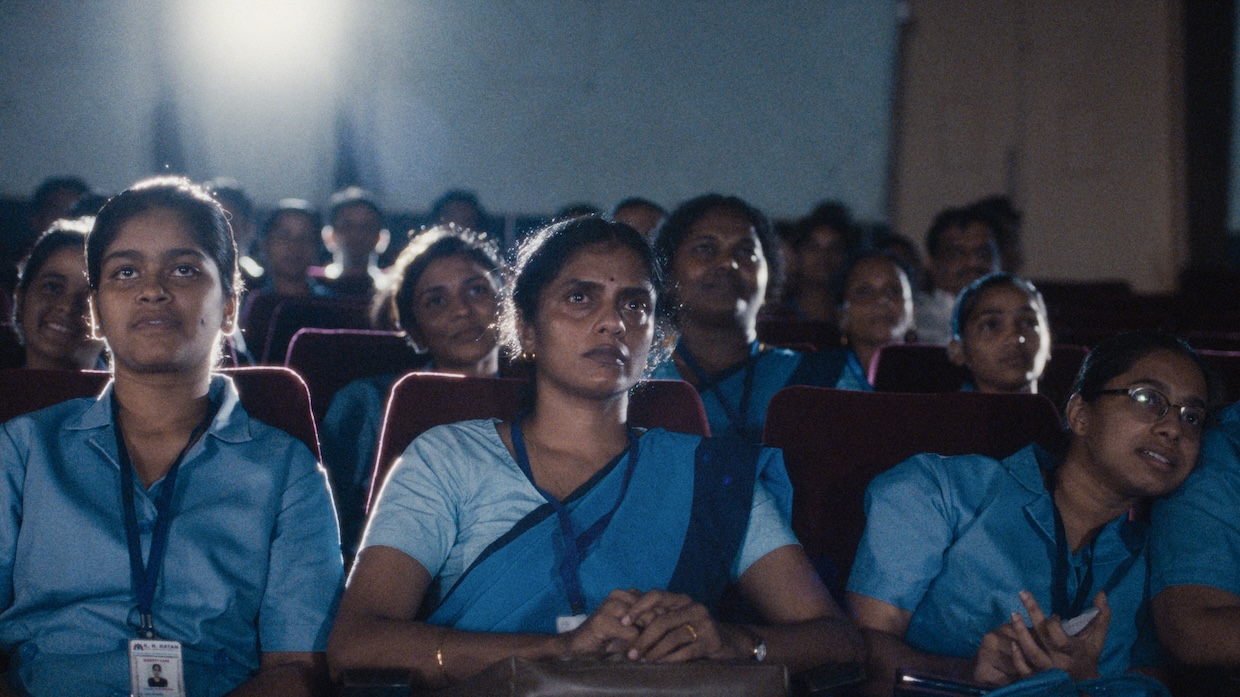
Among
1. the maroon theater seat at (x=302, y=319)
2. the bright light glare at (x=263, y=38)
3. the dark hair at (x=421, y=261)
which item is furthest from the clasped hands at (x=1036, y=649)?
the bright light glare at (x=263, y=38)

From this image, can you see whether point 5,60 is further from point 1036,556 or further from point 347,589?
point 1036,556

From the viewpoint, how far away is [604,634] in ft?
4.84

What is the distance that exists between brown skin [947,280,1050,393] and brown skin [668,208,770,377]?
1.94 feet

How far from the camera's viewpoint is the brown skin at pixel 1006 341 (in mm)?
2836

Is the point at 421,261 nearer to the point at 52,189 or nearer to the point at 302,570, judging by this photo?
the point at 302,570

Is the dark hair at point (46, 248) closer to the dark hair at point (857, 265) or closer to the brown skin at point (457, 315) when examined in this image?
the brown skin at point (457, 315)

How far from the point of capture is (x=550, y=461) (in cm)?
185

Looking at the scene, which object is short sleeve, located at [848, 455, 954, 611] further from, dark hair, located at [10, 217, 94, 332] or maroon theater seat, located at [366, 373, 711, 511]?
dark hair, located at [10, 217, 94, 332]

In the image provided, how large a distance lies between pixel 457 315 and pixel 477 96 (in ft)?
16.5

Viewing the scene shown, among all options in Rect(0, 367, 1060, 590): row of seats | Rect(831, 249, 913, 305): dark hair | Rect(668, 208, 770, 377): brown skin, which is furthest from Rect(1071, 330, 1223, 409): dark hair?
Rect(831, 249, 913, 305): dark hair

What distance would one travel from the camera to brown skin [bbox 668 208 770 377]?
2.83m

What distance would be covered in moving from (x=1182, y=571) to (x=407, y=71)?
658cm

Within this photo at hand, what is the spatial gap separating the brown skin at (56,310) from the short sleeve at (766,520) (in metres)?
1.71

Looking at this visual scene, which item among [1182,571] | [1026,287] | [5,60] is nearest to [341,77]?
[5,60]
